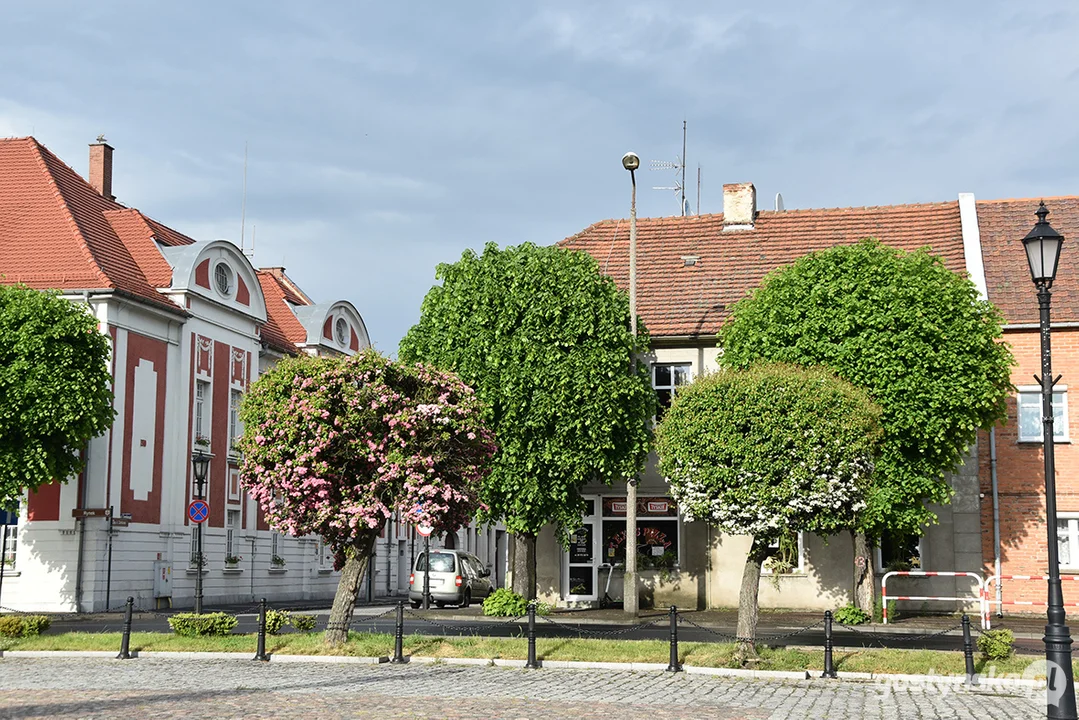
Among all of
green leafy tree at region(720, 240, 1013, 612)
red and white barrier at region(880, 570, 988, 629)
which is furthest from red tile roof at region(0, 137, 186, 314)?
red and white barrier at region(880, 570, 988, 629)

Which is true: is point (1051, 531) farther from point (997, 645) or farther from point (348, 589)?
point (348, 589)

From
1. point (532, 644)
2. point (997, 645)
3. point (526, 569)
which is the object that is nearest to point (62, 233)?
point (526, 569)

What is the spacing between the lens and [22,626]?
19.7 metres

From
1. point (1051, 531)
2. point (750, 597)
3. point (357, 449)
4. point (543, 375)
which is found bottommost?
point (750, 597)

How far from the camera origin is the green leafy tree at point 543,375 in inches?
1046

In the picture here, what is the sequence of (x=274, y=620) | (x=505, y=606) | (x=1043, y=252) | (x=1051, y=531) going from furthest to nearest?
(x=505, y=606), (x=274, y=620), (x=1043, y=252), (x=1051, y=531)

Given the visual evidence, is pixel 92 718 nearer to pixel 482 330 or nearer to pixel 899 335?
pixel 482 330

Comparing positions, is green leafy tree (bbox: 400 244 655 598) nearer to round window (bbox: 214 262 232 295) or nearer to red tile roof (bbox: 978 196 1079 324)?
red tile roof (bbox: 978 196 1079 324)

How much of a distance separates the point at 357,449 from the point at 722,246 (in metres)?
18.7

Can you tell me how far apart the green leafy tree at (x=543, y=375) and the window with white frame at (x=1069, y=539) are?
10.2 metres

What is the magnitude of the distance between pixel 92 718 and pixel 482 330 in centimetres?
1700

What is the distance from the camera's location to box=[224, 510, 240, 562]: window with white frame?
39.4m

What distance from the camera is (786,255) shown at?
33.1 metres

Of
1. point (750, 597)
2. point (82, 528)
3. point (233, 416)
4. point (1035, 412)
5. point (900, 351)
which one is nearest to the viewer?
point (750, 597)
